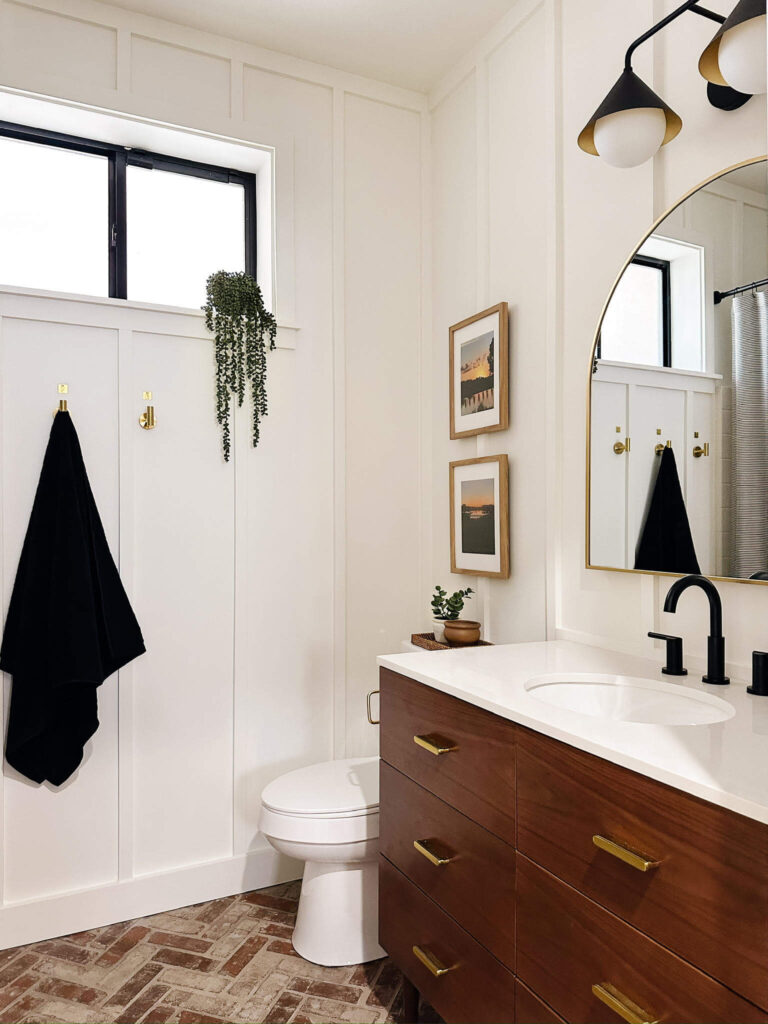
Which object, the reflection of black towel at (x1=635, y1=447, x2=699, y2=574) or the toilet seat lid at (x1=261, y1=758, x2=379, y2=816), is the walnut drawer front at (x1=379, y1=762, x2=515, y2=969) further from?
the reflection of black towel at (x1=635, y1=447, x2=699, y2=574)

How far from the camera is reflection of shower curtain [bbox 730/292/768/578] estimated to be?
1.46 m

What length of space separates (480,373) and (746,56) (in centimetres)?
117

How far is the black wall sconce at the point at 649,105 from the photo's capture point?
1363 millimetres

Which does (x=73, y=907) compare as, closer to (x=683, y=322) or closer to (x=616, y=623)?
(x=616, y=623)

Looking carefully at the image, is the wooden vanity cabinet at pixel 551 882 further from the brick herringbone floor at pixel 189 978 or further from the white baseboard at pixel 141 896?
the white baseboard at pixel 141 896

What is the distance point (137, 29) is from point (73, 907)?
2700mm

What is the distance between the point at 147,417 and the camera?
2.31 metres

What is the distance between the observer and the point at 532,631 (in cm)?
216

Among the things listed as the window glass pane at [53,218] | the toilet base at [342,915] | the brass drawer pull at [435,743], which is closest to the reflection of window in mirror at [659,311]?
the brass drawer pull at [435,743]

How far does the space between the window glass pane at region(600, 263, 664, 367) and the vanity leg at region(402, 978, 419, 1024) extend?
158 centimetres

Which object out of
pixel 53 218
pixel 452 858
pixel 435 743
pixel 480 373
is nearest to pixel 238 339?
pixel 53 218

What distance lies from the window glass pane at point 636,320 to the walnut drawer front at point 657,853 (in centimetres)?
98

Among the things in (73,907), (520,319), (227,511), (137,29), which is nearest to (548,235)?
(520,319)

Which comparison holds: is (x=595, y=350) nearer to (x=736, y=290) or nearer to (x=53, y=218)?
(x=736, y=290)
